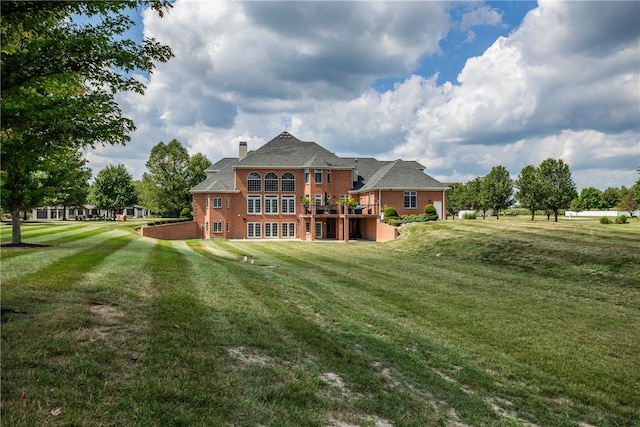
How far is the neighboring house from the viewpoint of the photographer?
82.5 metres

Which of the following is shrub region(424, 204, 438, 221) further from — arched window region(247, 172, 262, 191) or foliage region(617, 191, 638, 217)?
foliage region(617, 191, 638, 217)

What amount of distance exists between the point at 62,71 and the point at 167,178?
175 ft

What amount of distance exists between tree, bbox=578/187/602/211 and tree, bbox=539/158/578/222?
2313 inches

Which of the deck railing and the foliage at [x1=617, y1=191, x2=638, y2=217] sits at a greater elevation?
the foliage at [x1=617, y1=191, x2=638, y2=217]

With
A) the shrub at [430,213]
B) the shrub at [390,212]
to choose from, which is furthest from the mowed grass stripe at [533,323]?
the shrub at [390,212]

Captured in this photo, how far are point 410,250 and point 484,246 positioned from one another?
5.20 meters

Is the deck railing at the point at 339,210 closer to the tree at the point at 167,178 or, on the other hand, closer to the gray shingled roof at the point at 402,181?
the gray shingled roof at the point at 402,181

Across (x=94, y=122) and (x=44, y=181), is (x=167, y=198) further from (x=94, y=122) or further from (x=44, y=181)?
(x=94, y=122)

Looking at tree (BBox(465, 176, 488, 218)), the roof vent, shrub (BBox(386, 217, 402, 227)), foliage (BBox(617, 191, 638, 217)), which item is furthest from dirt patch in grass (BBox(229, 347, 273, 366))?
foliage (BBox(617, 191, 638, 217))

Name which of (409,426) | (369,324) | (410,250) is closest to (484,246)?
(410,250)

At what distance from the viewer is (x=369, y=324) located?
8836mm

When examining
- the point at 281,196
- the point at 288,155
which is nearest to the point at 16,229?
the point at 281,196

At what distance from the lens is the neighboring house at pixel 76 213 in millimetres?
82500

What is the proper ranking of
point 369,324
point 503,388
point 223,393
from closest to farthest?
point 223,393 → point 503,388 → point 369,324
